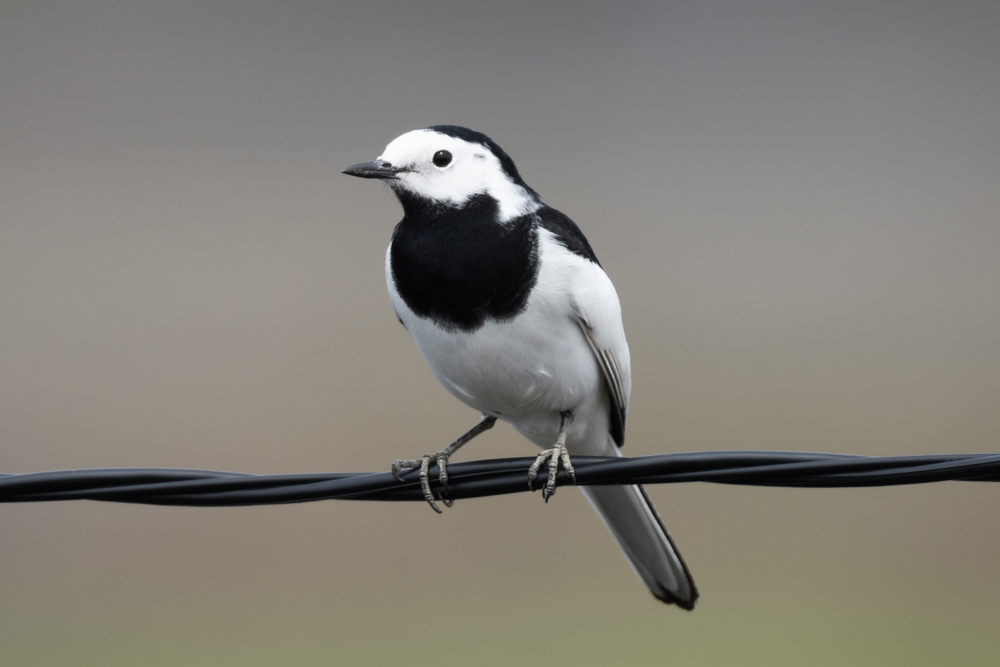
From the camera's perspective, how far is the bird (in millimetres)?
3498

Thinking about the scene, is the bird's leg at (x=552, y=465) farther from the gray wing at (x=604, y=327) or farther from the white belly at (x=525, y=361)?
the gray wing at (x=604, y=327)

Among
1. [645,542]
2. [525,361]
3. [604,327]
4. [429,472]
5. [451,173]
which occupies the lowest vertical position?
[645,542]

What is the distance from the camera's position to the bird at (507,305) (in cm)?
350

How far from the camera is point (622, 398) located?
3.99 meters

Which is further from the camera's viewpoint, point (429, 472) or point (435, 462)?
point (435, 462)

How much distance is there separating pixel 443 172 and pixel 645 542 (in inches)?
62.9

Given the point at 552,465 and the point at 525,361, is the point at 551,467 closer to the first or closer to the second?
the point at 552,465

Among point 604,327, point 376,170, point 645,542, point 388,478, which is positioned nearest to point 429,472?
point 388,478

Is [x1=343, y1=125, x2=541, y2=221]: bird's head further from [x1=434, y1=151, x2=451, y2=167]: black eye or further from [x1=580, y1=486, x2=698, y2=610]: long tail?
[x1=580, y1=486, x2=698, y2=610]: long tail

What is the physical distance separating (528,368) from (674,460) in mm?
1256

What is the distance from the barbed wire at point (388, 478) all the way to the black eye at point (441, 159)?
156cm

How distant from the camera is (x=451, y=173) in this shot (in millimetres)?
3766

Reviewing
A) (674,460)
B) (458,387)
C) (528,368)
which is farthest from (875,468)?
(458,387)

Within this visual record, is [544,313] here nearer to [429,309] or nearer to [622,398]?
[429,309]
